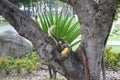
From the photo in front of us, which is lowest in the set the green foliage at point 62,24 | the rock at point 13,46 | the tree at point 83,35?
the rock at point 13,46

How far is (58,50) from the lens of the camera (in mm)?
4012

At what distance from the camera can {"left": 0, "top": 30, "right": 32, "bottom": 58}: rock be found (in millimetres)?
10727

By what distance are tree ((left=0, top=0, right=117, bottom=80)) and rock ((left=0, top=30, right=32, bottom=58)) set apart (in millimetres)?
6683

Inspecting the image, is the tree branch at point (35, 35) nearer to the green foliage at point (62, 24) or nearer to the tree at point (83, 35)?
the tree at point (83, 35)

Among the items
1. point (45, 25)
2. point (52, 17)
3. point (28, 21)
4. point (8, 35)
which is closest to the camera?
point (28, 21)

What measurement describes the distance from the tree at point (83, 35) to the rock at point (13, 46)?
668 centimetres

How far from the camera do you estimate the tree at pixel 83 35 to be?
13.0 ft

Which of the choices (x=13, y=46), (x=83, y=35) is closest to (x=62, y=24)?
(x=13, y=46)

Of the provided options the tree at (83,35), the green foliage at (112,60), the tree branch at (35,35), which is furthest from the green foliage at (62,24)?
the tree branch at (35,35)

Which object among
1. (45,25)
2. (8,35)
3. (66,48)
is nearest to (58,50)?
(66,48)

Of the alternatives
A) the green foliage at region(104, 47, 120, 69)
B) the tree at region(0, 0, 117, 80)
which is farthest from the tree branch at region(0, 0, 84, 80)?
the green foliage at region(104, 47, 120, 69)

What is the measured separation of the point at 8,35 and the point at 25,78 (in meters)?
3.56

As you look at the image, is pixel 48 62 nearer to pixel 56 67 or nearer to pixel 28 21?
pixel 56 67

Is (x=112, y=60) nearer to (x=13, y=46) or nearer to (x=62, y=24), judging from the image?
(x=62, y=24)
